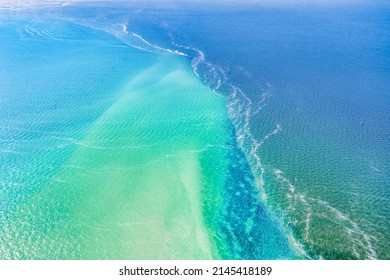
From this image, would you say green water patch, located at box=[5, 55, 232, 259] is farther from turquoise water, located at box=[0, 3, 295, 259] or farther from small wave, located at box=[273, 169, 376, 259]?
small wave, located at box=[273, 169, 376, 259]

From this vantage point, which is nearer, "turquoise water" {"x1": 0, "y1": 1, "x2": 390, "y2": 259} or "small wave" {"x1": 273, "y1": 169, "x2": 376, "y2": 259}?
"small wave" {"x1": 273, "y1": 169, "x2": 376, "y2": 259}

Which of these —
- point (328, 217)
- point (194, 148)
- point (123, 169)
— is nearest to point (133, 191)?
point (123, 169)

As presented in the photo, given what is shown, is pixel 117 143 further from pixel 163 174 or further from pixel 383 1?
pixel 383 1

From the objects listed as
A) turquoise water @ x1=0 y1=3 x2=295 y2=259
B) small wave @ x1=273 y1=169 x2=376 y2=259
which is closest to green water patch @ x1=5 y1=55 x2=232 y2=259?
turquoise water @ x1=0 y1=3 x2=295 y2=259

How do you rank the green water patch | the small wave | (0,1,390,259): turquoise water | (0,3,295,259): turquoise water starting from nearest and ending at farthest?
the green water patch < the small wave < (0,3,295,259): turquoise water < (0,1,390,259): turquoise water

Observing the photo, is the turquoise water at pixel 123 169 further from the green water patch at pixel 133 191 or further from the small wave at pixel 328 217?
the small wave at pixel 328 217

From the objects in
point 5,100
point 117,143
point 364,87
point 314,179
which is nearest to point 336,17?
point 364,87

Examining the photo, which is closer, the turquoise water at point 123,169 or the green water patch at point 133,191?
the green water patch at point 133,191

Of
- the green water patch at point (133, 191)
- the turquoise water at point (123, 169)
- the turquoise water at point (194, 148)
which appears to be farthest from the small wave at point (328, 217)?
the green water patch at point (133, 191)

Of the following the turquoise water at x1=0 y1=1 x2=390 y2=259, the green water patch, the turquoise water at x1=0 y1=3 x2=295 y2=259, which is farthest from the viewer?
the turquoise water at x1=0 y1=1 x2=390 y2=259
